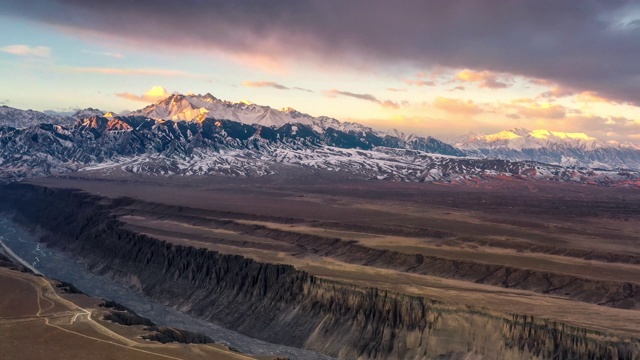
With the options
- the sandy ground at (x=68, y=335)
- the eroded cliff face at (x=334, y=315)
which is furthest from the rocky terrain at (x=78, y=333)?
the eroded cliff face at (x=334, y=315)

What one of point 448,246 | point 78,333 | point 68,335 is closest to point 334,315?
point 78,333

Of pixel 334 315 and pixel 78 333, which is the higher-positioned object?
pixel 78 333

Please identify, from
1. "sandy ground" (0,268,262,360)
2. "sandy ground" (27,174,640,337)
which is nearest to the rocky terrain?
"sandy ground" (0,268,262,360)

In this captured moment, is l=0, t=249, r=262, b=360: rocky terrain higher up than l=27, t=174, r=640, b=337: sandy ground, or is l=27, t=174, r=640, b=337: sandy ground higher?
l=27, t=174, r=640, b=337: sandy ground

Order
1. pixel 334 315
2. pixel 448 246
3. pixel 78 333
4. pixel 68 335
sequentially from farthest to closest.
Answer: pixel 448 246 → pixel 334 315 → pixel 78 333 → pixel 68 335

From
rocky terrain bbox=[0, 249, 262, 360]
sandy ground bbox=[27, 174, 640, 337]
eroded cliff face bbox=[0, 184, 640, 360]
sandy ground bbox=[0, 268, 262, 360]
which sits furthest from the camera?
sandy ground bbox=[27, 174, 640, 337]

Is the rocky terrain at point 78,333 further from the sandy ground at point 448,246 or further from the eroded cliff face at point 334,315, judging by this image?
the sandy ground at point 448,246

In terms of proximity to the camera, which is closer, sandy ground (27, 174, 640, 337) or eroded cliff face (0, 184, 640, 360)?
eroded cliff face (0, 184, 640, 360)

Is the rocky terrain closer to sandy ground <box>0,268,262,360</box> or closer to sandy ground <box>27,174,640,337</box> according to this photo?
sandy ground <box>0,268,262,360</box>

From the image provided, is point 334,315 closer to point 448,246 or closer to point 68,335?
point 68,335

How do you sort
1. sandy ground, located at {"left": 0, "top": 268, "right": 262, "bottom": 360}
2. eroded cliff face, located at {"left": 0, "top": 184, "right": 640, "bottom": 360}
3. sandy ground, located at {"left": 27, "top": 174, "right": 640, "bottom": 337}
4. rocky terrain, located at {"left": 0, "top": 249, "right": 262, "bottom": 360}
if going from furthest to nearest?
sandy ground, located at {"left": 27, "top": 174, "right": 640, "bottom": 337}
eroded cliff face, located at {"left": 0, "top": 184, "right": 640, "bottom": 360}
rocky terrain, located at {"left": 0, "top": 249, "right": 262, "bottom": 360}
sandy ground, located at {"left": 0, "top": 268, "right": 262, "bottom": 360}

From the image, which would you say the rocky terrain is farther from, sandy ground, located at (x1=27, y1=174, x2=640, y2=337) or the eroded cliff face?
sandy ground, located at (x1=27, y1=174, x2=640, y2=337)
